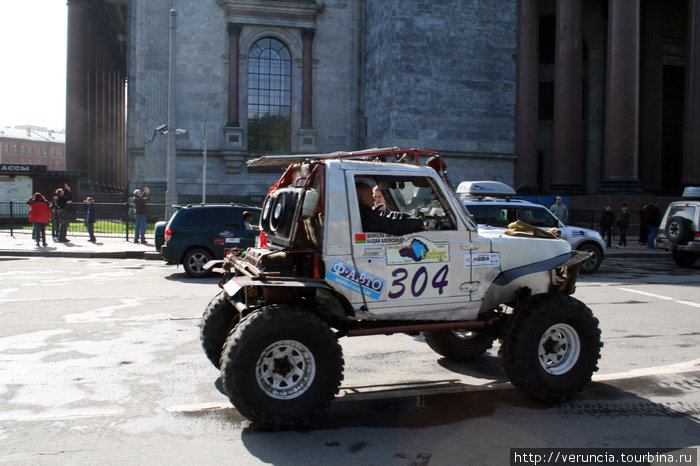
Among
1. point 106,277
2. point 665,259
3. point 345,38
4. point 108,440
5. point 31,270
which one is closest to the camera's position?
point 108,440

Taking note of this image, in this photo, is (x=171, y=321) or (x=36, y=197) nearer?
(x=171, y=321)

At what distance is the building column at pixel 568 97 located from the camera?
27625 mm

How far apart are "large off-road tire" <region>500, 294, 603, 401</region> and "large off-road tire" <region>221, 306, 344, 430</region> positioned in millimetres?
1602

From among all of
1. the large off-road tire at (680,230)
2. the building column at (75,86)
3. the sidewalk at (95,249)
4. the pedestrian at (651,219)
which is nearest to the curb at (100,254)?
the sidewalk at (95,249)

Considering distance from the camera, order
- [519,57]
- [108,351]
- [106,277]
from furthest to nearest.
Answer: [519,57], [106,277], [108,351]

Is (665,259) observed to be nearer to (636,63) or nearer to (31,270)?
(636,63)

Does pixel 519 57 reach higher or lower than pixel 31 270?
higher

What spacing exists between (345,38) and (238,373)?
30787 mm

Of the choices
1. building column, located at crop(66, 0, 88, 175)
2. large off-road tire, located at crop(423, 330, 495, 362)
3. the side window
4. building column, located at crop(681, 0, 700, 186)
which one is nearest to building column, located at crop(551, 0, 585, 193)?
building column, located at crop(681, 0, 700, 186)

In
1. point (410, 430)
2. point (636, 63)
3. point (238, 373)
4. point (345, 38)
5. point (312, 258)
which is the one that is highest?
point (345, 38)

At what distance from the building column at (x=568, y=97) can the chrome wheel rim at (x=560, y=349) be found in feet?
79.2

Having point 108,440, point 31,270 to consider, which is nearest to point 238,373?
point 108,440

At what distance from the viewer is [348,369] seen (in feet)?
20.9

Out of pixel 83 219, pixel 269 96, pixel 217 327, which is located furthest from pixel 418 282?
pixel 269 96
